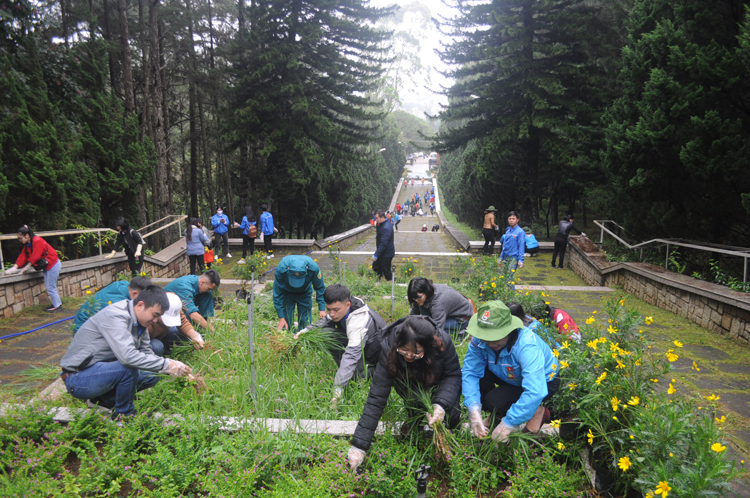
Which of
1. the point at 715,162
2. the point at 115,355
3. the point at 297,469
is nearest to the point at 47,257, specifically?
the point at 115,355

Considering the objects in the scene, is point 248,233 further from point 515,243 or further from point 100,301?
point 100,301

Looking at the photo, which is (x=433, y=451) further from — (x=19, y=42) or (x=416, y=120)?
(x=416, y=120)

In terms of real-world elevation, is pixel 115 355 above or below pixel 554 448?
above

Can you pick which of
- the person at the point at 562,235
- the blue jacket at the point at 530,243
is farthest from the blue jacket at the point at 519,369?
the person at the point at 562,235

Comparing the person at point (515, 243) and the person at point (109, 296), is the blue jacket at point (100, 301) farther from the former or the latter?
the person at point (515, 243)

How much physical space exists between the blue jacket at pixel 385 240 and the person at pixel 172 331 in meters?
4.09

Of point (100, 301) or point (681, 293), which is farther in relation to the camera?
point (681, 293)

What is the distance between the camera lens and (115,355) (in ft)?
9.77

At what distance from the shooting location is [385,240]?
7.71m

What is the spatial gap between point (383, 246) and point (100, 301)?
15.8 ft

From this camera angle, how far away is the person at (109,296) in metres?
3.59

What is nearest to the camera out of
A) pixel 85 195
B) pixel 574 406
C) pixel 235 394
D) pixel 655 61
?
pixel 574 406

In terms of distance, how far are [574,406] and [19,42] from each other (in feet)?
39.0

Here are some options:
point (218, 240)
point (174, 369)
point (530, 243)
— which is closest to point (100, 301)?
point (174, 369)
